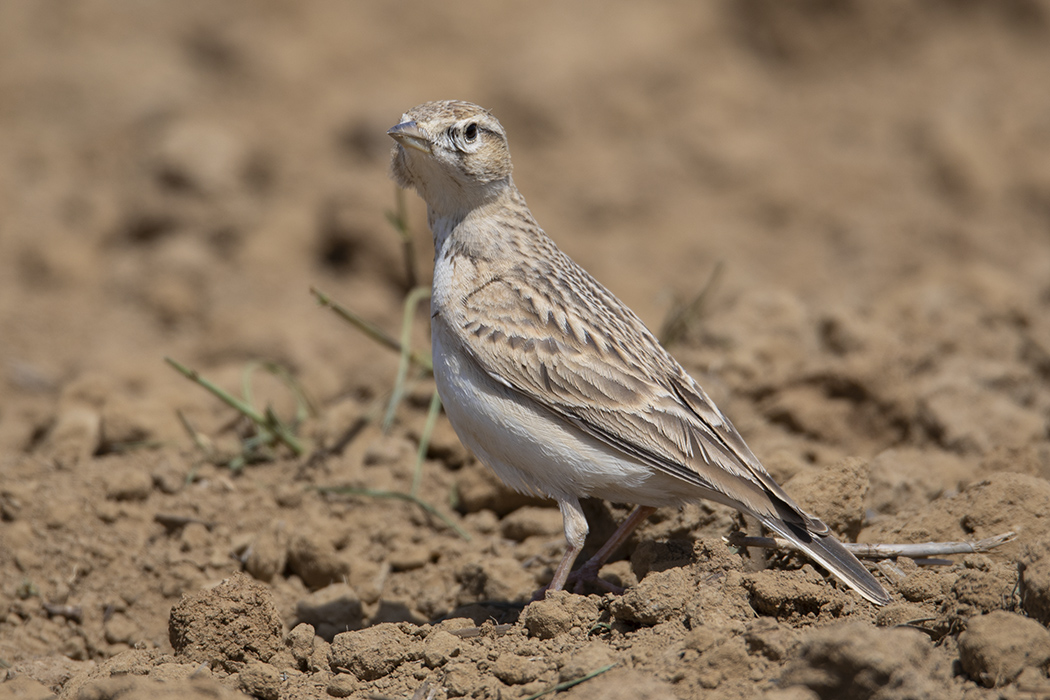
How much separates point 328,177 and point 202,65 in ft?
9.35

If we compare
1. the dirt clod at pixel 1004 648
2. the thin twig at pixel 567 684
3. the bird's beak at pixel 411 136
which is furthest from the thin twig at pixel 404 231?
the dirt clod at pixel 1004 648

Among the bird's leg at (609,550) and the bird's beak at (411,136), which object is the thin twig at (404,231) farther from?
the bird's leg at (609,550)

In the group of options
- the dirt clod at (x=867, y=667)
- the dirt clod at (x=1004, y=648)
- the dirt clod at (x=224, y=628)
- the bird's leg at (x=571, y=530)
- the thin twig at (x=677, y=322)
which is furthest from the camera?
the thin twig at (x=677, y=322)

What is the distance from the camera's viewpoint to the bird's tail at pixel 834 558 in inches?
154

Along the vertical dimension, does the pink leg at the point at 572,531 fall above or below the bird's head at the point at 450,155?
below

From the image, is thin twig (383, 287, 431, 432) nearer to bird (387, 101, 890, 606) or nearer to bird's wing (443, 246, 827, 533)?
bird (387, 101, 890, 606)

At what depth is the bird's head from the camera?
191 inches

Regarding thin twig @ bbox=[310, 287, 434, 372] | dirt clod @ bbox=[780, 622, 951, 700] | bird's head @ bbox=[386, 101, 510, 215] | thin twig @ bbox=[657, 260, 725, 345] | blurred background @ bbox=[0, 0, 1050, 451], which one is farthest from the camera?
blurred background @ bbox=[0, 0, 1050, 451]

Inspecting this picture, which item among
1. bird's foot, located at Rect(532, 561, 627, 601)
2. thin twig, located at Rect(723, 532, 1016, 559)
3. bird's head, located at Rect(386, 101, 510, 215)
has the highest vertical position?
bird's head, located at Rect(386, 101, 510, 215)

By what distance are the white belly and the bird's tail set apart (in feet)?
1.58

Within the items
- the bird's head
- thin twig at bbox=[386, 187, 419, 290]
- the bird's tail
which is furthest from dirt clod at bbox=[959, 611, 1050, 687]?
thin twig at bbox=[386, 187, 419, 290]

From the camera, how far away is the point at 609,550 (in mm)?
4852

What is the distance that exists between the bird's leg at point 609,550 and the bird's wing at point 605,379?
1.94ft

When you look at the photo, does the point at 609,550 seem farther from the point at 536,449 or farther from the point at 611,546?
the point at 536,449
